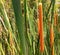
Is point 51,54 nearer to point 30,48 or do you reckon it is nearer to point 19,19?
point 30,48

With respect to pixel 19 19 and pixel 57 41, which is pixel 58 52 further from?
pixel 19 19

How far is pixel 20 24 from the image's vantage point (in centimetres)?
24

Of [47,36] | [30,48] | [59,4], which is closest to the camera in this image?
[30,48]

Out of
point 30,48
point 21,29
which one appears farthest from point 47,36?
point 21,29

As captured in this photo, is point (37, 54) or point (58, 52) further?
point (58, 52)

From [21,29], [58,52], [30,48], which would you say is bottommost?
[58,52]

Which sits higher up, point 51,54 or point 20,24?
point 20,24

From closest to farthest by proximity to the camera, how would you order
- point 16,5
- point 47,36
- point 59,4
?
point 16,5, point 47,36, point 59,4

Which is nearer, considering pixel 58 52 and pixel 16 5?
pixel 16 5

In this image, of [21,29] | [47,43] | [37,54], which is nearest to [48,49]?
[47,43]

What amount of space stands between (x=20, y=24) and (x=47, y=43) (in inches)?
15.7

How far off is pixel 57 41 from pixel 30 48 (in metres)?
0.23

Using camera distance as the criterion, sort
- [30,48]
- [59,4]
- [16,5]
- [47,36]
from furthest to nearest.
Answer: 1. [59,4]
2. [47,36]
3. [30,48]
4. [16,5]

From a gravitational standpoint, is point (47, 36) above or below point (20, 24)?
below
